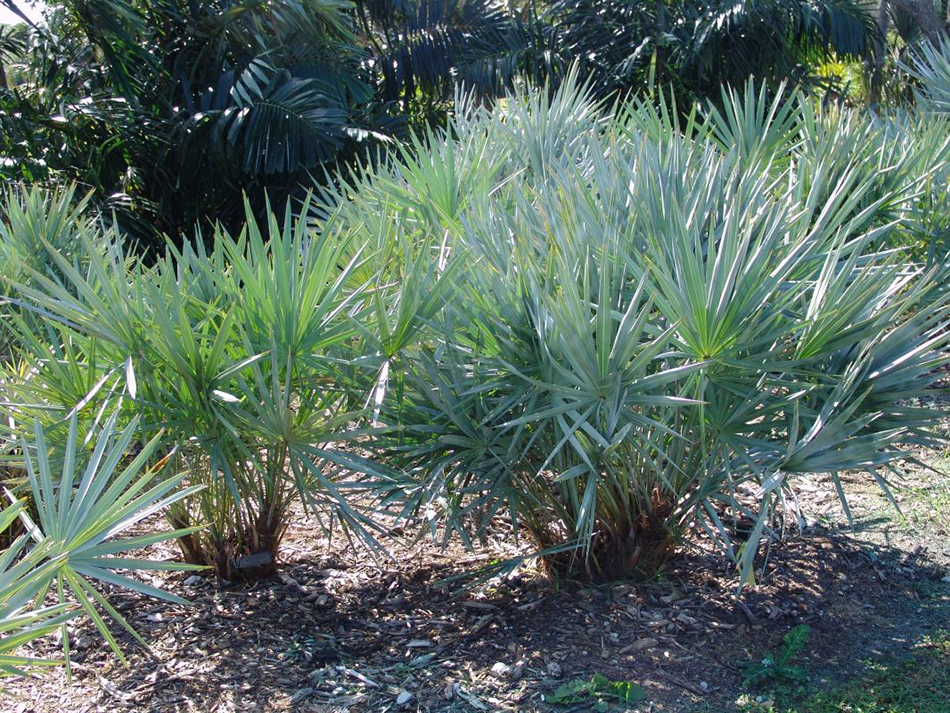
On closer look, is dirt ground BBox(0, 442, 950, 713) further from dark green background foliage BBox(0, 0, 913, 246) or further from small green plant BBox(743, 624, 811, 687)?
dark green background foliage BBox(0, 0, 913, 246)

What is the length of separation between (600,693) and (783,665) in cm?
66

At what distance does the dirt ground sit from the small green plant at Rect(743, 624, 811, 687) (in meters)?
0.04

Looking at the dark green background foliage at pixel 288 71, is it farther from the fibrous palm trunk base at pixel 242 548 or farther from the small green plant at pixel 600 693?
the small green plant at pixel 600 693

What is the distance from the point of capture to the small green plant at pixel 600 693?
2.97m

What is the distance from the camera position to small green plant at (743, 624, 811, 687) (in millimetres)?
3090

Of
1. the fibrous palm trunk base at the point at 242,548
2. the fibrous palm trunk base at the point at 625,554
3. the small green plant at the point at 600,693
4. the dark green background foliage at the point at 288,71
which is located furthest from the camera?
the dark green background foliage at the point at 288,71

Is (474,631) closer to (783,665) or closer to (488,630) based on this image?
(488,630)

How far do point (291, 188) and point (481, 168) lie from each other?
5.12m

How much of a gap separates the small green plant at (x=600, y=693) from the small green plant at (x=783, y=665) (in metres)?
0.40

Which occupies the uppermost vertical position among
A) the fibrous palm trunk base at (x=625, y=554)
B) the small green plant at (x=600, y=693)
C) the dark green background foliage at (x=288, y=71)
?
the dark green background foliage at (x=288, y=71)

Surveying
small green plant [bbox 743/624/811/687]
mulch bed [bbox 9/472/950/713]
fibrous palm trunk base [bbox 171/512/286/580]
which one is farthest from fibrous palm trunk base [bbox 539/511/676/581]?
fibrous palm trunk base [bbox 171/512/286/580]

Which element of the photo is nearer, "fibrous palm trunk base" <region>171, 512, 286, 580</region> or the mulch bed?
the mulch bed

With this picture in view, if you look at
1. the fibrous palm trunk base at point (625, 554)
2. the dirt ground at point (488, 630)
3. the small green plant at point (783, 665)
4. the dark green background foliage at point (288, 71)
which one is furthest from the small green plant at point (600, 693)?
the dark green background foliage at point (288, 71)

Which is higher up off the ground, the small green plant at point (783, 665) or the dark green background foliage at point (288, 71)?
the dark green background foliage at point (288, 71)
